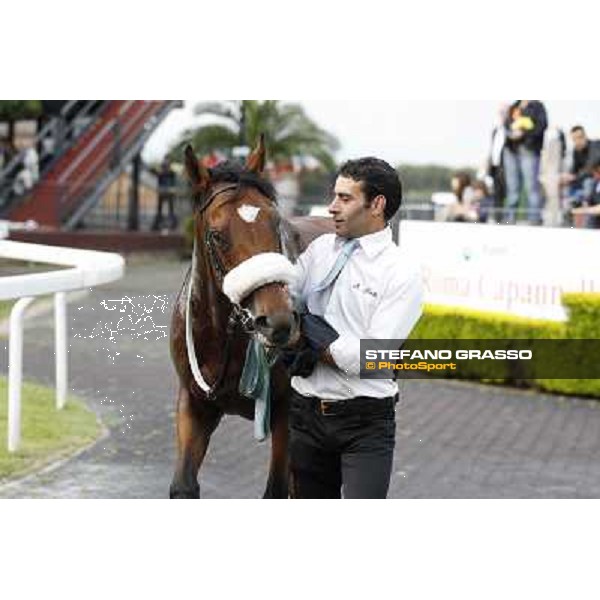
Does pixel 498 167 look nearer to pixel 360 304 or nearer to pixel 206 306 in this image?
pixel 206 306

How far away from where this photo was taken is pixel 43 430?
19.8 feet

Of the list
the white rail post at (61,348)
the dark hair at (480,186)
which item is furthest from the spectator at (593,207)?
the white rail post at (61,348)

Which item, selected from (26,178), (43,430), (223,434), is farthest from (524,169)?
(43,430)

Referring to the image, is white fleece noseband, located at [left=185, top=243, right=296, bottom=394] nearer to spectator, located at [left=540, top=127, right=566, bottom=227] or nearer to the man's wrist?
the man's wrist

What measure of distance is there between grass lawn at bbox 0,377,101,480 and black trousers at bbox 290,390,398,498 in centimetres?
242

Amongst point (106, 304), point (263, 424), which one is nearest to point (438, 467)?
point (106, 304)

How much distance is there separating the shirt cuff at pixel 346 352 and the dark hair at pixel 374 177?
1.31 ft

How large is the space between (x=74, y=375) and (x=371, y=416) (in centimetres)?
377

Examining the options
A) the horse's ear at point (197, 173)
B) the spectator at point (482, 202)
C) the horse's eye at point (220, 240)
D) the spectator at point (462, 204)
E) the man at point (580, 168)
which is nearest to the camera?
the horse's eye at point (220, 240)

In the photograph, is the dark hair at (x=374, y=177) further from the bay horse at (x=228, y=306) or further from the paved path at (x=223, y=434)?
the paved path at (x=223, y=434)

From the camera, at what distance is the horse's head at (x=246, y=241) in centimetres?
306

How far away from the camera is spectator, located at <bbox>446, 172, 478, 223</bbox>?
25.7 feet

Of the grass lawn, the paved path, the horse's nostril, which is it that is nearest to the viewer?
the horse's nostril

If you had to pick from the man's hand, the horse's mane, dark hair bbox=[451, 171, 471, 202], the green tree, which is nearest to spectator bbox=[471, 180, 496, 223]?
dark hair bbox=[451, 171, 471, 202]
